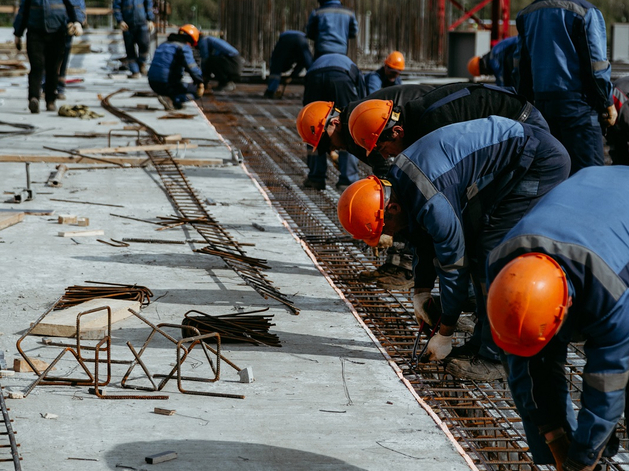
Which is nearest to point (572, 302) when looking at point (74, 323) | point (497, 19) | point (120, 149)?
point (74, 323)

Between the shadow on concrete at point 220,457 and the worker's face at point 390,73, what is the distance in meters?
5.55

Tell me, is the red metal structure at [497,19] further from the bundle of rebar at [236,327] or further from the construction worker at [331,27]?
the bundle of rebar at [236,327]

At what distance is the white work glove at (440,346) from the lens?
4.18 meters

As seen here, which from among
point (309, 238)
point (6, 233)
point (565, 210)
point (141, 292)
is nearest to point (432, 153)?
point (565, 210)

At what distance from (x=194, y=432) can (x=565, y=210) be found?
5.54 ft

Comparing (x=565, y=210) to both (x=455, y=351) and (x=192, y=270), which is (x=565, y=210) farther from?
(x=192, y=270)

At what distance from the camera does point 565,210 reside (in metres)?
2.69

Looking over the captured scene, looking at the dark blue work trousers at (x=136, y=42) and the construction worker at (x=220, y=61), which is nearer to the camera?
the construction worker at (x=220, y=61)

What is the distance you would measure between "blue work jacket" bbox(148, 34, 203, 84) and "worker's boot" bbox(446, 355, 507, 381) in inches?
353

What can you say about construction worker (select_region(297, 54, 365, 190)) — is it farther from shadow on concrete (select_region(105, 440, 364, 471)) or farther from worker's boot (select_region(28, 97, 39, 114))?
worker's boot (select_region(28, 97, 39, 114))

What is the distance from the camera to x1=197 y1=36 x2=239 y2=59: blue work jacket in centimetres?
1528

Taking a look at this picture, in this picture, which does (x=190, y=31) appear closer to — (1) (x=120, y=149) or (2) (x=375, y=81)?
(1) (x=120, y=149)

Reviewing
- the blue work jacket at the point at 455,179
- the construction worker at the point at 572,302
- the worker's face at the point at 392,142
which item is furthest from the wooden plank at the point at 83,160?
the construction worker at the point at 572,302

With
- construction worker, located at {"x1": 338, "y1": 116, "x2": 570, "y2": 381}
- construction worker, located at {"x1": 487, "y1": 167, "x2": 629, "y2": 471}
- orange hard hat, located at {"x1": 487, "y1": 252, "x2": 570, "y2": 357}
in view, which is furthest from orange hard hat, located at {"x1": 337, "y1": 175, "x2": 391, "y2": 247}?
orange hard hat, located at {"x1": 487, "y1": 252, "x2": 570, "y2": 357}
